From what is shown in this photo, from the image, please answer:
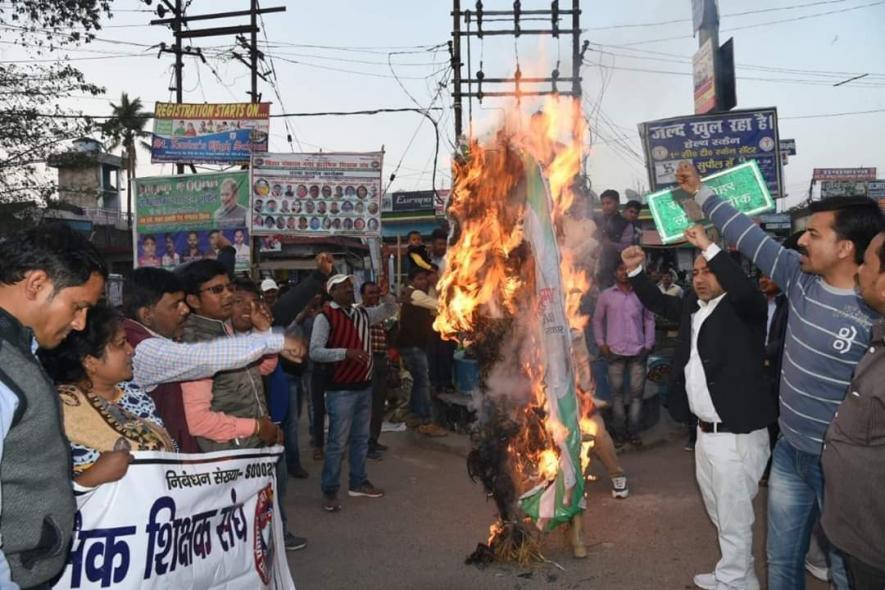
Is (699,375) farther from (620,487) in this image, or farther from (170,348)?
(170,348)

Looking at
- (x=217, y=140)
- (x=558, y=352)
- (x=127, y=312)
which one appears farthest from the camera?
(x=217, y=140)

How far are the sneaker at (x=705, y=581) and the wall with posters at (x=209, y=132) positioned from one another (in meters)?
19.6

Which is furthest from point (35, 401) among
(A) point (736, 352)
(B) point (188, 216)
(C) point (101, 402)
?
(B) point (188, 216)

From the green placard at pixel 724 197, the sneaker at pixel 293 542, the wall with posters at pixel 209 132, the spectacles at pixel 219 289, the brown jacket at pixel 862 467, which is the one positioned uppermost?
the wall with posters at pixel 209 132

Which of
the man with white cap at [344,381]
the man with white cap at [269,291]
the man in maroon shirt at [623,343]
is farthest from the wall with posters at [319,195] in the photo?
the man with white cap at [344,381]

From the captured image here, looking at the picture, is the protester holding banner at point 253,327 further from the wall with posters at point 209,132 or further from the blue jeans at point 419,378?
the wall with posters at point 209,132

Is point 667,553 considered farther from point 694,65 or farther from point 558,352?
point 694,65

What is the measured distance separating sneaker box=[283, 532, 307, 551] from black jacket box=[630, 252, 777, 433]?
331 centimetres

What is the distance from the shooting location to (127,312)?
3641 mm

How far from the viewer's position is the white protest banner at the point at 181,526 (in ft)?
8.99

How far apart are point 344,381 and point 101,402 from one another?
3.61 meters

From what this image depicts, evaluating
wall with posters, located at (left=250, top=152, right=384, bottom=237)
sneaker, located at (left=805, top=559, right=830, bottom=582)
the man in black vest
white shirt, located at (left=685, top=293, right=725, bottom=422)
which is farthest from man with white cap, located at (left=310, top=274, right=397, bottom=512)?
wall with posters, located at (left=250, top=152, right=384, bottom=237)

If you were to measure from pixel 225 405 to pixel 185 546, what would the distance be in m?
1.27

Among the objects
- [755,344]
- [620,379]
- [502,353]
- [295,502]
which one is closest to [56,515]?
[502,353]
